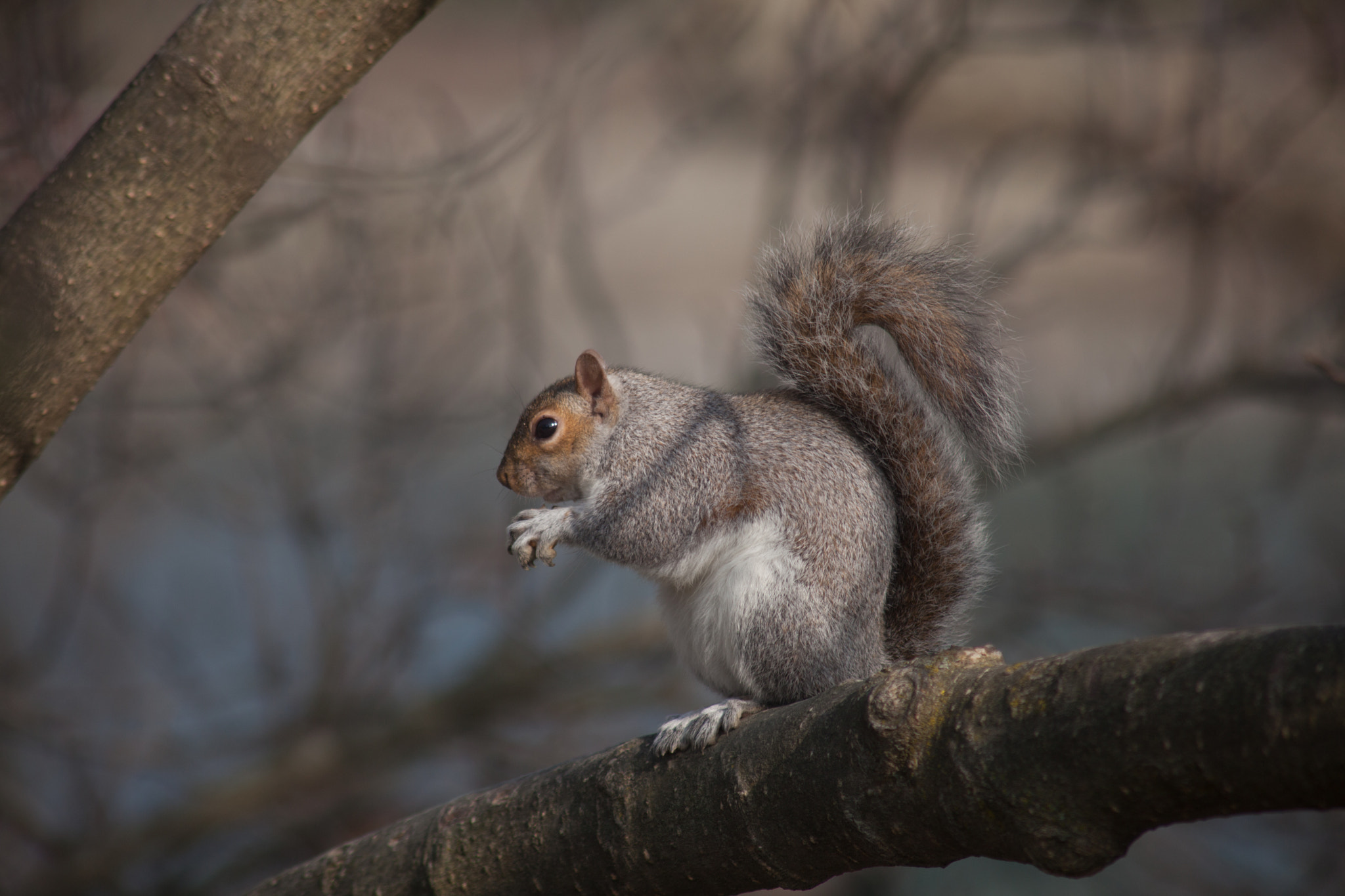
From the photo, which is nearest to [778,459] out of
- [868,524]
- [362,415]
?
[868,524]

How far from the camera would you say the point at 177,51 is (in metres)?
1.14

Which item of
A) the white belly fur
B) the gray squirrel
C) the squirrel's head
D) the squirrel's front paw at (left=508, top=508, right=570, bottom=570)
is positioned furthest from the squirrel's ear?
the white belly fur

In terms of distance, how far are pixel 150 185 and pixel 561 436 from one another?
82 centimetres

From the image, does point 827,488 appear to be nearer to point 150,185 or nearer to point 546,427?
point 546,427

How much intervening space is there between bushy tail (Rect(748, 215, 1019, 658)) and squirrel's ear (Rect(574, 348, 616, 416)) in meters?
0.31

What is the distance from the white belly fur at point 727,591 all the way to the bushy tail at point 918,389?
24 centimetres

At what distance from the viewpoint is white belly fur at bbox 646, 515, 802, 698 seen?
1.54 metres

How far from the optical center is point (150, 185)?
1145 mm

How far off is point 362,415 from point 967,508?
7.54ft

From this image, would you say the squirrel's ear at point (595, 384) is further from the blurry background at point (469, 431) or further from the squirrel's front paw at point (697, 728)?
the blurry background at point (469, 431)

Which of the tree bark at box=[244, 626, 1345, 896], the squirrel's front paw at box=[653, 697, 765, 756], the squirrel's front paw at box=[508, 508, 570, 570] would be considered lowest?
the tree bark at box=[244, 626, 1345, 896]

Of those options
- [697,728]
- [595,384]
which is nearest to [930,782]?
[697,728]

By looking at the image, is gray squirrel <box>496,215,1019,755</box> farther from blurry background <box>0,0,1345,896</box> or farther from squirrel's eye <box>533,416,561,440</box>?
blurry background <box>0,0,1345,896</box>

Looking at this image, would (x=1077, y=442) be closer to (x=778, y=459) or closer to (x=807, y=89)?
(x=807, y=89)
